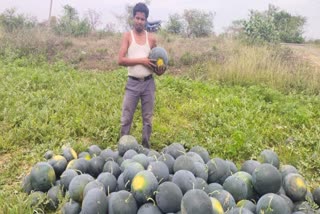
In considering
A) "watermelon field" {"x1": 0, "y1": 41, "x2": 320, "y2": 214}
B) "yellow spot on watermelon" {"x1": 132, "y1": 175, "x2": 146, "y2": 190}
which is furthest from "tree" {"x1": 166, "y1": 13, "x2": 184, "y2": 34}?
"yellow spot on watermelon" {"x1": 132, "y1": 175, "x2": 146, "y2": 190}

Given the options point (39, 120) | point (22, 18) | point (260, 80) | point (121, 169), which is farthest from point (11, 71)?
point (22, 18)

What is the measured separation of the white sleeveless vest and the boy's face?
0.39 ft

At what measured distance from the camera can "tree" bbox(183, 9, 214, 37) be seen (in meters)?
27.5

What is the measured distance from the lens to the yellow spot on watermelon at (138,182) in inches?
109

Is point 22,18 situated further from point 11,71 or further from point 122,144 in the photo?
point 122,144

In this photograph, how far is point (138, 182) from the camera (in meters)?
2.78

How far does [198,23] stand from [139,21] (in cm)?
2447

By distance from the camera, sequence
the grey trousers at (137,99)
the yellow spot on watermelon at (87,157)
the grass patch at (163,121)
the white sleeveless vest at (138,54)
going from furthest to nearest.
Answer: the grass patch at (163,121) < the grey trousers at (137,99) < the white sleeveless vest at (138,54) < the yellow spot on watermelon at (87,157)

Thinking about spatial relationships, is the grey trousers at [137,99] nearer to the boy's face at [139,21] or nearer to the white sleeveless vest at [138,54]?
the white sleeveless vest at [138,54]

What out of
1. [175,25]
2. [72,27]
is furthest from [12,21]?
[175,25]

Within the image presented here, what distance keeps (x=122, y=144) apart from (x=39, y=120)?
2.59 metres

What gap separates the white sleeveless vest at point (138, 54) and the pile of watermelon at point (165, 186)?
128 cm

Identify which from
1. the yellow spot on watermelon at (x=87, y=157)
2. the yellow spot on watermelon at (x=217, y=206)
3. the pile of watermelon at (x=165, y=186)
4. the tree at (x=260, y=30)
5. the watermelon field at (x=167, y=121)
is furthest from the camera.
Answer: the tree at (x=260, y=30)

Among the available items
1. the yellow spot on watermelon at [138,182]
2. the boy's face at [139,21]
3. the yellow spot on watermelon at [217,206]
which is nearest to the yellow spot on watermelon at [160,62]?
the boy's face at [139,21]
